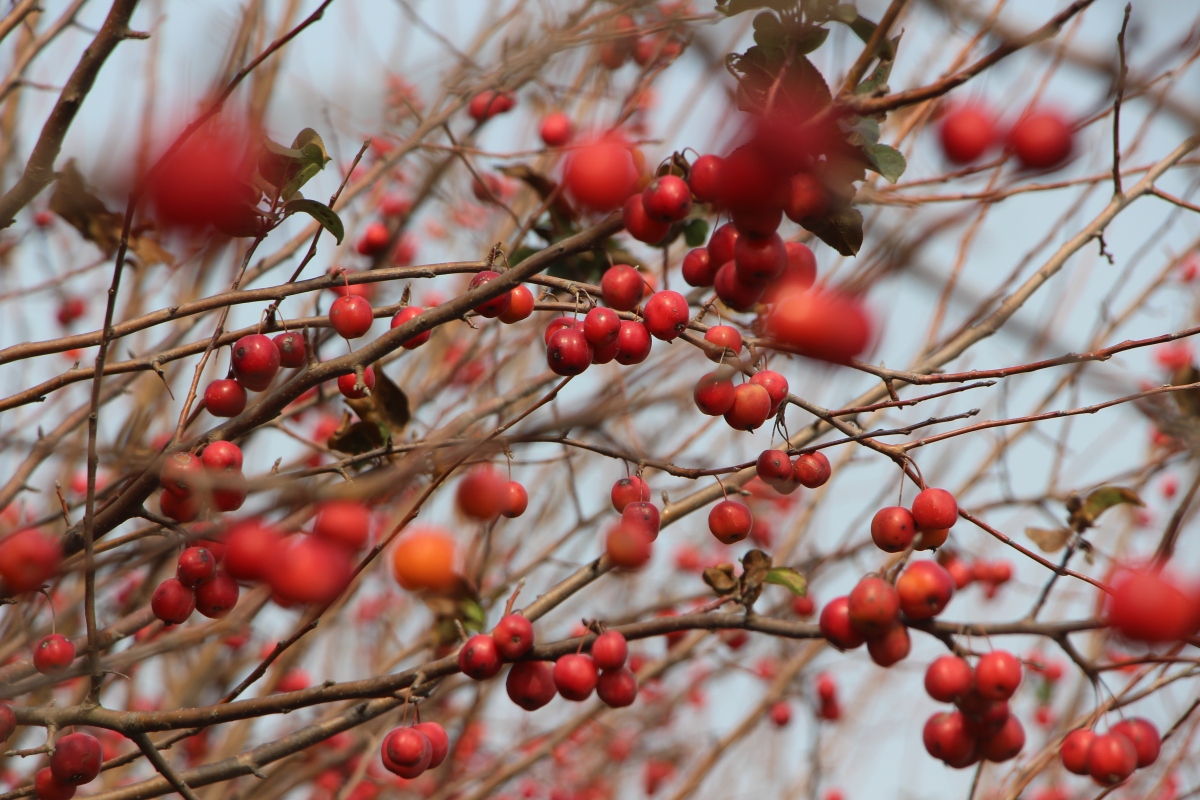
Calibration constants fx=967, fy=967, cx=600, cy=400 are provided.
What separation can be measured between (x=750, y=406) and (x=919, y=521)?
366 millimetres

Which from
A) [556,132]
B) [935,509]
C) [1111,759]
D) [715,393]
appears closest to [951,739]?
[1111,759]

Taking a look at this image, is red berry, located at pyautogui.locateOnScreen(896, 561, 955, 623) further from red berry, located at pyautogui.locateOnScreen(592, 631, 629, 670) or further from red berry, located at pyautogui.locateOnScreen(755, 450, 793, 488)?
red berry, located at pyautogui.locateOnScreen(592, 631, 629, 670)

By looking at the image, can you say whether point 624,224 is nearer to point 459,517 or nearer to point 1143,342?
point 1143,342

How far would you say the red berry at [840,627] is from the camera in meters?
1.66

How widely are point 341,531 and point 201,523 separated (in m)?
0.61

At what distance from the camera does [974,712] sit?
174 cm

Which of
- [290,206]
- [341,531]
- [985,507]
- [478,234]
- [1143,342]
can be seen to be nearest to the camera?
[341,531]

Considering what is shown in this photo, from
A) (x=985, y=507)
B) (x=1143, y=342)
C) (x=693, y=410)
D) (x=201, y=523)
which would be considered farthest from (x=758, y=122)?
(x=693, y=410)

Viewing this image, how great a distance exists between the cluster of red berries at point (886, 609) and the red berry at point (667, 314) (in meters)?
0.57

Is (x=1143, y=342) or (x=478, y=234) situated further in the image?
(x=478, y=234)

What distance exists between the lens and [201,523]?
1.60m

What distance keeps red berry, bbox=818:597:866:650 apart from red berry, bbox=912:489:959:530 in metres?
0.22

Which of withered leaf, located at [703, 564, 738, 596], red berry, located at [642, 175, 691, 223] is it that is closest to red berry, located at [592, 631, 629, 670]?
withered leaf, located at [703, 564, 738, 596]

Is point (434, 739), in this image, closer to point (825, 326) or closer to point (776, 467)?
point (776, 467)
